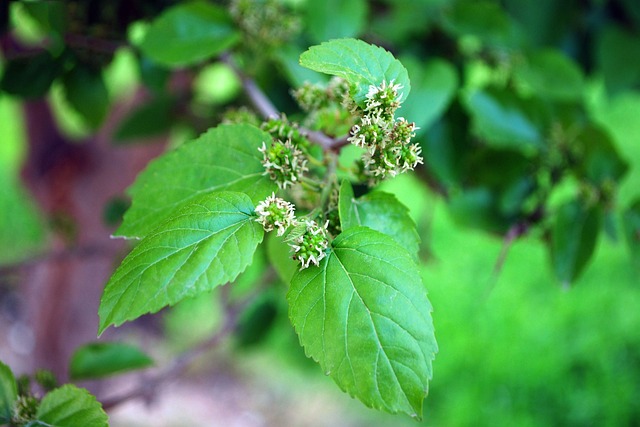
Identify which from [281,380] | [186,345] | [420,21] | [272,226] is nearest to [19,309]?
[186,345]

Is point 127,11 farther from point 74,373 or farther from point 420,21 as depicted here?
point 74,373

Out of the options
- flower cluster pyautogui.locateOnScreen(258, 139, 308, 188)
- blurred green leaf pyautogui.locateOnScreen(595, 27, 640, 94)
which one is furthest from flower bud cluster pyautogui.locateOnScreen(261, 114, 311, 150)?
blurred green leaf pyautogui.locateOnScreen(595, 27, 640, 94)

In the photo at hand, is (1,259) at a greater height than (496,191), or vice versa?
(496,191)

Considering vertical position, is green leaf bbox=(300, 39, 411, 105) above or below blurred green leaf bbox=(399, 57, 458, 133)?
above

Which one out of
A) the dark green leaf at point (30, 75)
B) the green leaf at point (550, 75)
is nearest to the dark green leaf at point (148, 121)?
the dark green leaf at point (30, 75)

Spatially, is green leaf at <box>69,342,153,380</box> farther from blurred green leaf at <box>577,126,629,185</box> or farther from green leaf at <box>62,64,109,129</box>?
blurred green leaf at <box>577,126,629,185</box>

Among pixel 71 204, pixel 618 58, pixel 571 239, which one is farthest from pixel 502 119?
pixel 71 204
